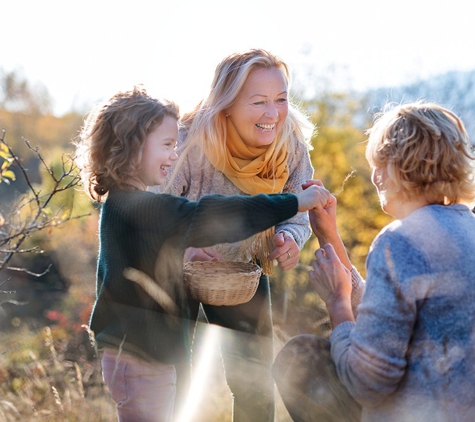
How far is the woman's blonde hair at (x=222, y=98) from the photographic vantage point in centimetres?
292

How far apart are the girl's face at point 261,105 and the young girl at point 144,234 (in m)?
0.62

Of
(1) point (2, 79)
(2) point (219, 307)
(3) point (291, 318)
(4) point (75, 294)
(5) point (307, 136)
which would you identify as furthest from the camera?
(1) point (2, 79)

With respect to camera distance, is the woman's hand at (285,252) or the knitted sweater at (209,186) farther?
the knitted sweater at (209,186)

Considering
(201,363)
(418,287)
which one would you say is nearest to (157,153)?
(418,287)

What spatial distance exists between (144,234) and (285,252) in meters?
0.82

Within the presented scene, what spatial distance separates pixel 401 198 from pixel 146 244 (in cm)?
86

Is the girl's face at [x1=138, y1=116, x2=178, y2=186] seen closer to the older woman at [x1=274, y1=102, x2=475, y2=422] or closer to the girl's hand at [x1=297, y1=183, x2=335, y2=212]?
the girl's hand at [x1=297, y1=183, x2=335, y2=212]

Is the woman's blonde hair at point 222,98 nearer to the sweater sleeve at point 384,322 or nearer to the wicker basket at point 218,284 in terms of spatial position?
the wicker basket at point 218,284

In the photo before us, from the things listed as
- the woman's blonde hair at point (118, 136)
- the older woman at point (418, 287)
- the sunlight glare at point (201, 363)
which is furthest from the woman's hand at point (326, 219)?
the sunlight glare at point (201, 363)

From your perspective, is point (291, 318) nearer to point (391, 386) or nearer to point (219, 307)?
point (219, 307)

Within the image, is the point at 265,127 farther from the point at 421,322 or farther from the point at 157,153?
the point at 421,322

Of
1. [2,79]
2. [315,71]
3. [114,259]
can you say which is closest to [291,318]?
[315,71]

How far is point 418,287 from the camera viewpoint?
1.69 m

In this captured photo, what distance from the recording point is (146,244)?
7.16 ft
